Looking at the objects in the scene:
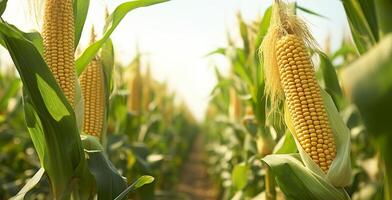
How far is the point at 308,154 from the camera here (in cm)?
231

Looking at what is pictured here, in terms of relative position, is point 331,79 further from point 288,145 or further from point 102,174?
point 102,174

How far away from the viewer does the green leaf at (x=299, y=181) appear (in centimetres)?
223

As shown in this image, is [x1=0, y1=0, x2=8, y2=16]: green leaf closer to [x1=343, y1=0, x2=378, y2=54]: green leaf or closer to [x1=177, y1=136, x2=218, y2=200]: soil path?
[x1=343, y1=0, x2=378, y2=54]: green leaf

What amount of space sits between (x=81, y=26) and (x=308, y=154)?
1644 millimetres

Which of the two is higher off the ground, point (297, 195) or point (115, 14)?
point (115, 14)

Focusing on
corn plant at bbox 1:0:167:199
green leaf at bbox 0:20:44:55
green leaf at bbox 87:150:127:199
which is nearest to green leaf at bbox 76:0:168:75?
corn plant at bbox 1:0:167:199

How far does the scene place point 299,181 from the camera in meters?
2.35

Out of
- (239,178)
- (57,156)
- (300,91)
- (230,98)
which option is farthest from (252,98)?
(230,98)

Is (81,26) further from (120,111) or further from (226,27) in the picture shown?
(226,27)

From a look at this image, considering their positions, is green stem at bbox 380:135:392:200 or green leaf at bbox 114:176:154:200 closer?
green stem at bbox 380:135:392:200

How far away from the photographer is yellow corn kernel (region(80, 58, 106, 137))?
108 inches

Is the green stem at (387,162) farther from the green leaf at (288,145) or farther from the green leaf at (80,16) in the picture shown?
the green leaf at (80,16)

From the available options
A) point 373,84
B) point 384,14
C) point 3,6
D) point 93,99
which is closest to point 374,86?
point 373,84

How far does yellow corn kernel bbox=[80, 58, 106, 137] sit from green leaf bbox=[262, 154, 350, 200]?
1.15m
